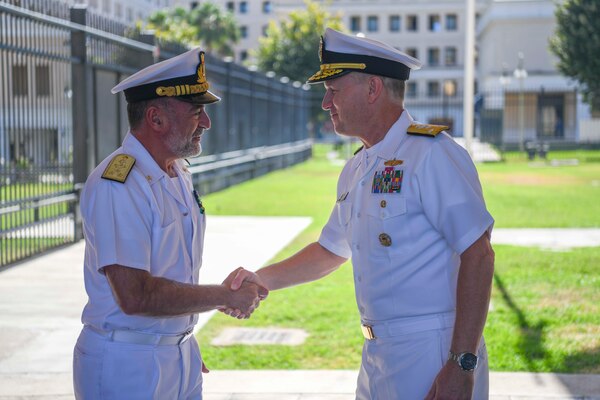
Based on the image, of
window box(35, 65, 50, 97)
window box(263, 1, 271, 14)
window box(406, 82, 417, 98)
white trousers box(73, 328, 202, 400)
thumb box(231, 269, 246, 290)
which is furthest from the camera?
window box(263, 1, 271, 14)

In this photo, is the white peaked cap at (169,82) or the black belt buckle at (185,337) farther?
the black belt buckle at (185,337)

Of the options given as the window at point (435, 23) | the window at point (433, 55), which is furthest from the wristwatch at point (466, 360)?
the window at point (435, 23)

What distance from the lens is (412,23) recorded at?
316ft

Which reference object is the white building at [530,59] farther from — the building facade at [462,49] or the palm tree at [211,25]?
the palm tree at [211,25]

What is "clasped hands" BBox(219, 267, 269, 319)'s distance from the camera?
357 cm

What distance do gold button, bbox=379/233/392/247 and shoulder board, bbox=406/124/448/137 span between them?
36 centimetres

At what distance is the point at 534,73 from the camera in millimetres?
75688

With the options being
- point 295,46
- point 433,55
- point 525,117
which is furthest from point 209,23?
point 295,46

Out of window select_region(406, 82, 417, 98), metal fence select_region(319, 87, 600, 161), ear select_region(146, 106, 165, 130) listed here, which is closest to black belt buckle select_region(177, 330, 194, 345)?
ear select_region(146, 106, 165, 130)

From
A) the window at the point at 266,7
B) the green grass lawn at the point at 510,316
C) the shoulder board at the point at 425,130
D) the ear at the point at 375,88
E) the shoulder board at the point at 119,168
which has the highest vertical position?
the window at the point at 266,7

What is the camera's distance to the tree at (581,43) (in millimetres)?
46875

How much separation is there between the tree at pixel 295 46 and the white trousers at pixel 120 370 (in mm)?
51608

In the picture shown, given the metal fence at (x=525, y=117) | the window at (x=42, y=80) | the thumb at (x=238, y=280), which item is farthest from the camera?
the metal fence at (x=525, y=117)

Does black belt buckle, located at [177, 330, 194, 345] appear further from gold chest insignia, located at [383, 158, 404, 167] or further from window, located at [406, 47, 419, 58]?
window, located at [406, 47, 419, 58]
